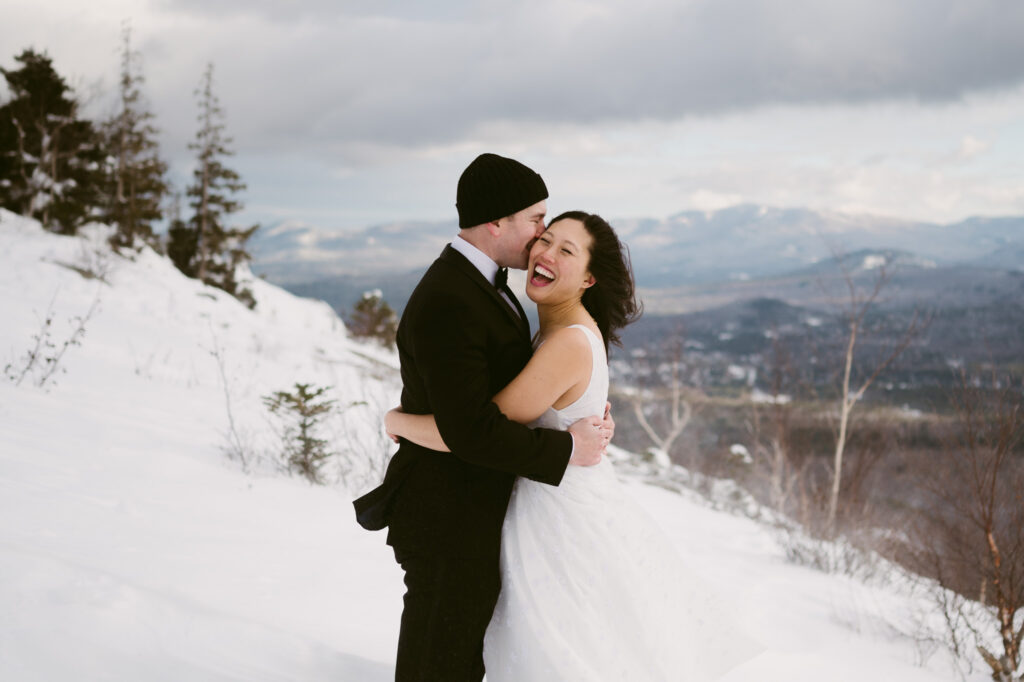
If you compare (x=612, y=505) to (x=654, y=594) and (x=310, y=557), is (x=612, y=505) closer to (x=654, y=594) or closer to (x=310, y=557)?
(x=654, y=594)

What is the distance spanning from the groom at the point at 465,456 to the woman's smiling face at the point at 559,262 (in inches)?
3.1

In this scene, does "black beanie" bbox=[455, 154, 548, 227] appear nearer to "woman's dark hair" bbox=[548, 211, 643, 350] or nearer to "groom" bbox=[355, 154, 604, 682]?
"groom" bbox=[355, 154, 604, 682]

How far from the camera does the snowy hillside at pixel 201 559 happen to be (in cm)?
262

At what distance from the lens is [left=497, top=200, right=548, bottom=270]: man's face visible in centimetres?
208

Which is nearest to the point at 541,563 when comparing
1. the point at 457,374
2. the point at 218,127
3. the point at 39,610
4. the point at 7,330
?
the point at 457,374

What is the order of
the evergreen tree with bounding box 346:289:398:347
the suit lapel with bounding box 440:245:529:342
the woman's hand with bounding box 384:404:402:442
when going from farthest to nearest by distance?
the evergreen tree with bounding box 346:289:398:347, the woman's hand with bounding box 384:404:402:442, the suit lapel with bounding box 440:245:529:342

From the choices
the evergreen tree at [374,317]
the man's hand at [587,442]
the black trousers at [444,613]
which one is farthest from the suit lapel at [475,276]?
the evergreen tree at [374,317]

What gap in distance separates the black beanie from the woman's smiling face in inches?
6.4

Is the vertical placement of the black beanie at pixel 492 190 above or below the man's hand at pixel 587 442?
above

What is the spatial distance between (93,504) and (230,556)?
89cm

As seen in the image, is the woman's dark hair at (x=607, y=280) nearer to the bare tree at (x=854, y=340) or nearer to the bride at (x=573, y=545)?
the bride at (x=573, y=545)

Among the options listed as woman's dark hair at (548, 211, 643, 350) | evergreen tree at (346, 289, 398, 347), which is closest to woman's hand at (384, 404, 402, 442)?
woman's dark hair at (548, 211, 643, 350)

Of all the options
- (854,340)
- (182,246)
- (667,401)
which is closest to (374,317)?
(182,246)

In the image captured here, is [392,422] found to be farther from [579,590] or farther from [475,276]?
[579,590]
